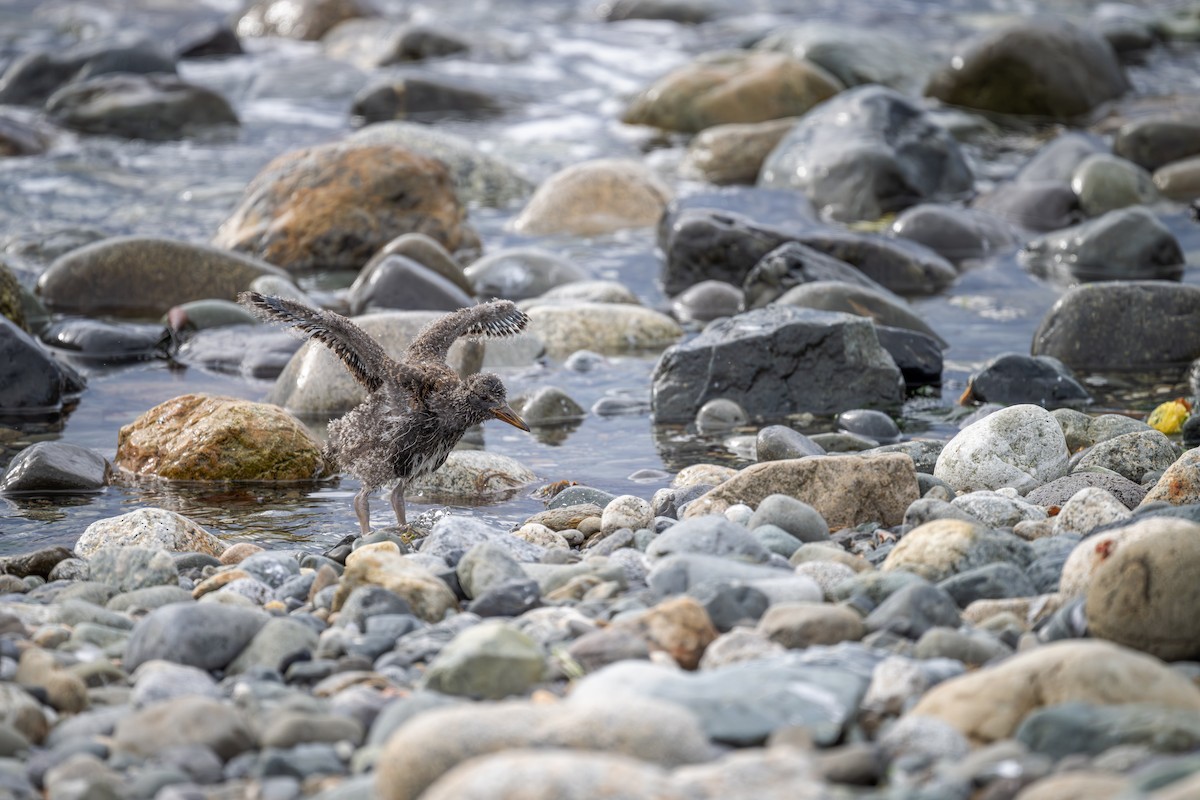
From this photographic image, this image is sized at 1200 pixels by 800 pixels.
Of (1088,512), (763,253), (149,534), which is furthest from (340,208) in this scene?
(1088,512)

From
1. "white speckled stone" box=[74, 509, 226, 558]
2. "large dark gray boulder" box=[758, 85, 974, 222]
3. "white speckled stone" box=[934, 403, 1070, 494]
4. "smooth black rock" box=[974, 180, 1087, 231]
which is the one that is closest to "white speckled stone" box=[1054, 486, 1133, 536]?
"white speckled stone" box=[934, 403, 1070, 494]

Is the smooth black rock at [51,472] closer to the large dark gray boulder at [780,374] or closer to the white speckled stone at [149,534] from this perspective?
the white speckled stone at [149,534]

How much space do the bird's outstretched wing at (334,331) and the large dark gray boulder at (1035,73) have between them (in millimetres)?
13651

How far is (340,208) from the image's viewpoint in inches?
498

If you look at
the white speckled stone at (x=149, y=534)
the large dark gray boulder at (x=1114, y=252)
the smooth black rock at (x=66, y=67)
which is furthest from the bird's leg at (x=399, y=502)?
the smooth black rock at (x=66, y=67)

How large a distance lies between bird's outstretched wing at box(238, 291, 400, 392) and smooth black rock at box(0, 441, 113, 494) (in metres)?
1.68

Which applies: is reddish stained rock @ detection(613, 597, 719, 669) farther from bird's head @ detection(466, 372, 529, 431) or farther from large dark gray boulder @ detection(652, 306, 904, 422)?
large dark gray boulder @ detection(652, 306, 904, 422)

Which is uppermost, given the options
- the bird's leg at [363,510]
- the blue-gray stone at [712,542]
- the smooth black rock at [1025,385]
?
the blue-gray stone at [712,542]

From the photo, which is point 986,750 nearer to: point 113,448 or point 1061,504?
point 1061,504

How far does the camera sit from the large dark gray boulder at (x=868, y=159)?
13.9 meters

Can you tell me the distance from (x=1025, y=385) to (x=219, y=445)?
16.4ft

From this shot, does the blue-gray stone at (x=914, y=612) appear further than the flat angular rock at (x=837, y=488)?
No

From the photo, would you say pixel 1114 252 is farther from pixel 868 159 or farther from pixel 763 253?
pixel 763 253

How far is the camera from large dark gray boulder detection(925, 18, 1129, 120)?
17.9 m
